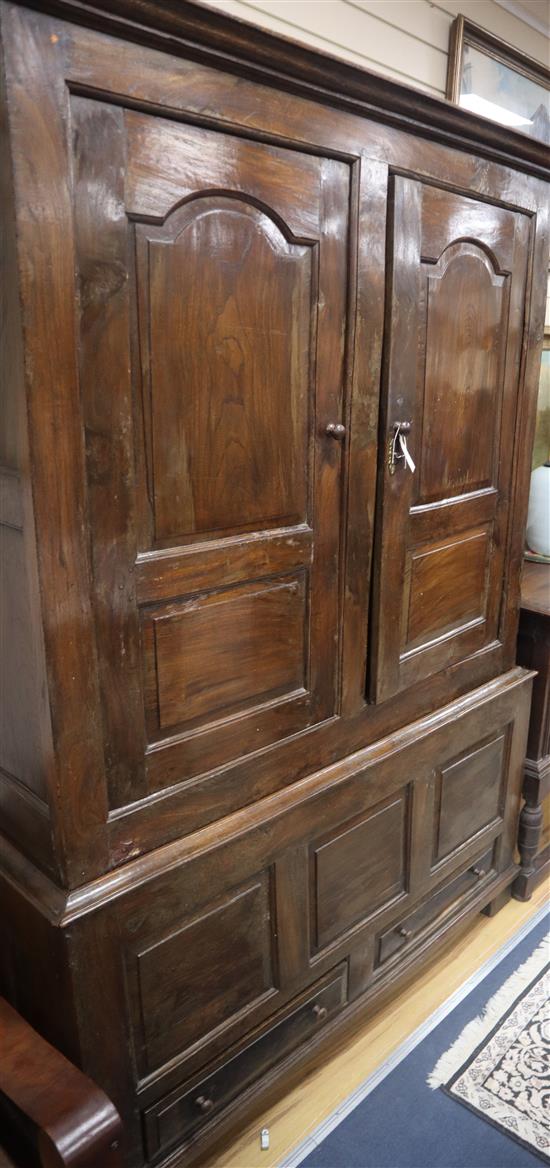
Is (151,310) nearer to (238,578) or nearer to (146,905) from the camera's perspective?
(238,578)

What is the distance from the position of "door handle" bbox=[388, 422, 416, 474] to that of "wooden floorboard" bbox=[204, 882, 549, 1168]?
47.6 inches

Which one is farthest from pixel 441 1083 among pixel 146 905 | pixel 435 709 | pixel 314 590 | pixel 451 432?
pixel 451 432

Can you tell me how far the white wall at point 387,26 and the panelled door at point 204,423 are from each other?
0.74 meters

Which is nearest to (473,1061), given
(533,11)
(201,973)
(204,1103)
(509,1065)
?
(509,1065)

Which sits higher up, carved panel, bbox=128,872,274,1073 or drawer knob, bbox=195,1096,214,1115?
carved panel, bbox=128,872,274,1073

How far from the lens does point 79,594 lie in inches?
36.2

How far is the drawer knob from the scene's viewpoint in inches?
49.1

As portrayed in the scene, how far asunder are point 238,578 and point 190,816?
365 mm

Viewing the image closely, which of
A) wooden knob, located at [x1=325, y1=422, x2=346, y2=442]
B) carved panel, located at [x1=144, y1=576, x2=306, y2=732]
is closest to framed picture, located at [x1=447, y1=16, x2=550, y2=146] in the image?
wooden knob, located at [x1=325, y1=422, x2=346, y2=442]

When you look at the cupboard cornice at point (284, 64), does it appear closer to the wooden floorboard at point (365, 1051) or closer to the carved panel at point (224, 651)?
the carved panel at point (224, 651)

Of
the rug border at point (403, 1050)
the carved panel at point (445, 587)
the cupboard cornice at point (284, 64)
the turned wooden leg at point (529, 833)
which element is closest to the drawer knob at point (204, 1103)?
the rug border at point (403, 1050)

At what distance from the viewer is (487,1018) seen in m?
1.67

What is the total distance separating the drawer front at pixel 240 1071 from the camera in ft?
3.95

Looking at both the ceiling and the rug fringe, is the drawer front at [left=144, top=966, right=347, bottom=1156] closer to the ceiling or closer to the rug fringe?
the rug fringe
